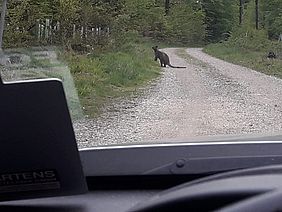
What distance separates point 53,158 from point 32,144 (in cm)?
6

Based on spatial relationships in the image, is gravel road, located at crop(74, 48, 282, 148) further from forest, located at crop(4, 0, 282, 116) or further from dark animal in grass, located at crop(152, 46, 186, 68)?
forest, located at crop(4, 0, 282, 116)

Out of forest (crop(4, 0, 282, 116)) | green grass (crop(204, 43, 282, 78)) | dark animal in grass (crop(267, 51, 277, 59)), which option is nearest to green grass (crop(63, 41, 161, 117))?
forest (crop(4, 0, 282, 116))

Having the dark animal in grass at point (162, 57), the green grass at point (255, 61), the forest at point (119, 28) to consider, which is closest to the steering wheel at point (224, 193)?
the forest at point (119, 28)

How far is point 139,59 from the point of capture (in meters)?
8.74

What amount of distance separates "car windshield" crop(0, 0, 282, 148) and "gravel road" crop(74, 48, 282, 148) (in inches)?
0.7

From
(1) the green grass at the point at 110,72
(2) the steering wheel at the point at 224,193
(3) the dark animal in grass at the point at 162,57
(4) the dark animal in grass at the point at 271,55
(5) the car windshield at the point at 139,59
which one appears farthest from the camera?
(4) the dark animal in grass at the point at 271,55

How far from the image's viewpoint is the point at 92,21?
23.3ft

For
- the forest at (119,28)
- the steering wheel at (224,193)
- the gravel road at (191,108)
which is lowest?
the gravel road at (191,108)

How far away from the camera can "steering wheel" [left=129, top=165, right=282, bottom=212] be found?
1092 mm

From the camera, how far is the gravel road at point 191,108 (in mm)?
5859

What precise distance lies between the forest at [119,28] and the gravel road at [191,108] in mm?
328

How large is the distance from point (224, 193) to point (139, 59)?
7613mm

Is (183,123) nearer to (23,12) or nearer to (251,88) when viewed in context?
(23,12)

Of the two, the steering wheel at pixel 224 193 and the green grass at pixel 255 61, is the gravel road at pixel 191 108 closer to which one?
the green grass at pixel 255 61
